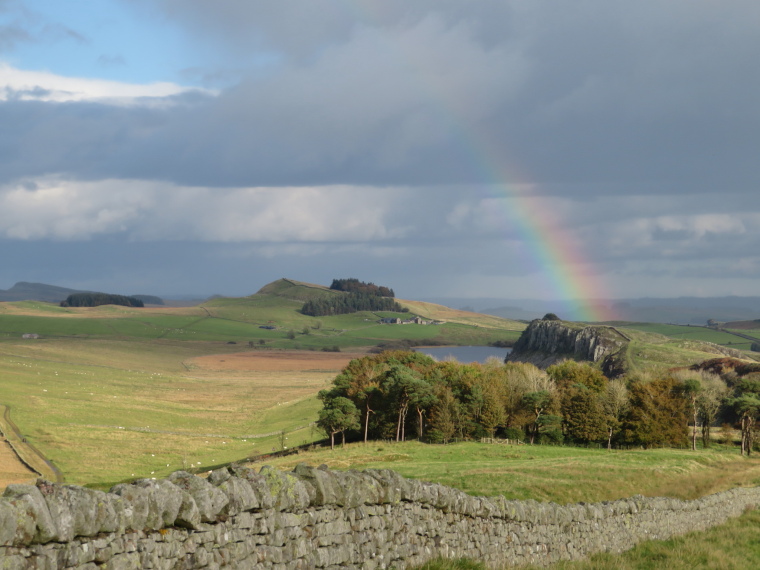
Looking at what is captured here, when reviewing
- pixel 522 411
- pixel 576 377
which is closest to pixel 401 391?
pixel 522 411

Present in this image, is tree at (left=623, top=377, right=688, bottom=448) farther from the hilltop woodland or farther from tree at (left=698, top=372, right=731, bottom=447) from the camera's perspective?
tree at (left=698, top=372, right=731, bottom=447)

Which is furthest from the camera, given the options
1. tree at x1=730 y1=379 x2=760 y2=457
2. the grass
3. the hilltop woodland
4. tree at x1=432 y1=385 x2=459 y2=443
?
the hilltop woodland

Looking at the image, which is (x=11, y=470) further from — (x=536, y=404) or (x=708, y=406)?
(x=708, y=406)

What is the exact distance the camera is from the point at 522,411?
87500mm

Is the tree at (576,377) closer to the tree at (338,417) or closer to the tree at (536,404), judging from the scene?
the tree at (536,404)

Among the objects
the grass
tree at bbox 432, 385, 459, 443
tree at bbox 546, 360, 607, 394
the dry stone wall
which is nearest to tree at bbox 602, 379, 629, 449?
tree at bbox 546, 360, 607, 394

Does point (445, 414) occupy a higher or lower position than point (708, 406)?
lower

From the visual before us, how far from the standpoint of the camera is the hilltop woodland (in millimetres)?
82625

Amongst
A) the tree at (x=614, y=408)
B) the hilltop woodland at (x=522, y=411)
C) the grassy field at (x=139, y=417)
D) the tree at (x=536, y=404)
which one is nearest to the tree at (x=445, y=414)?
the hilltop woodland at (x=522, y=411)

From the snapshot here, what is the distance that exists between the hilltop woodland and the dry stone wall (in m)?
65.7

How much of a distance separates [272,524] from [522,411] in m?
80.7

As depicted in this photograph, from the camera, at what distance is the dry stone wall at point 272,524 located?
24.8 ft

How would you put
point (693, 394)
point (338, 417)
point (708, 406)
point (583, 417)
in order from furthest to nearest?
point (693, 394), point (583, 417), point (708, 406), point (338, 417)

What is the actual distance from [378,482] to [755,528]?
57.6 ft
